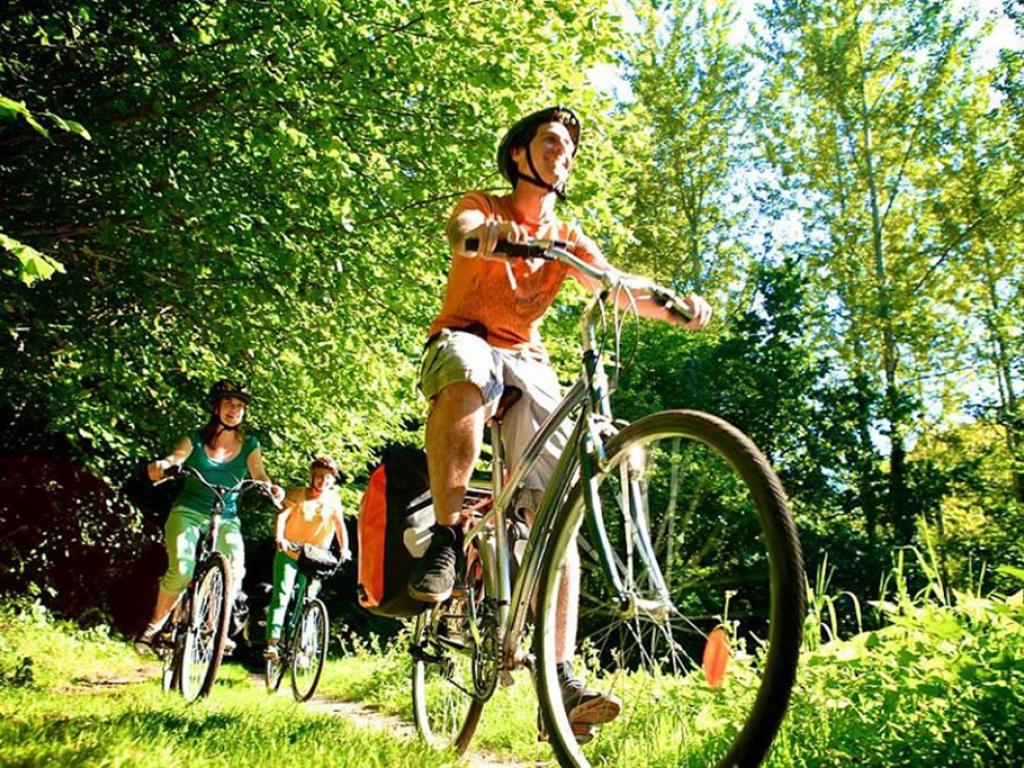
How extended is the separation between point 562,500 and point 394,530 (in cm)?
102


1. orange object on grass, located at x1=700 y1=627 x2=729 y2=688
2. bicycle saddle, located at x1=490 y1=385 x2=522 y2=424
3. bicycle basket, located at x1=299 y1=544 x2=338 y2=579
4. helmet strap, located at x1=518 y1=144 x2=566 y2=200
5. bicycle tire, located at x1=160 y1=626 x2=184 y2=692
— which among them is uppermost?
helmet strap, located at x1=518 y1=144 x2=566 y2=200

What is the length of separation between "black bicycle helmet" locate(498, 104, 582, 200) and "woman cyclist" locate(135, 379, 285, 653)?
329 cm

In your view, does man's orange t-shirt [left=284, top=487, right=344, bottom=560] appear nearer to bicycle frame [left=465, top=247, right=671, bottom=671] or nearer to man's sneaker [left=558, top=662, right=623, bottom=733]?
bicycle frame [left=465, top=247, right=671, bottom=671]

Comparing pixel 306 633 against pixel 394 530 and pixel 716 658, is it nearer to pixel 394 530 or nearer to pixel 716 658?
pixel 394 530

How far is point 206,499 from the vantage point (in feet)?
21.3

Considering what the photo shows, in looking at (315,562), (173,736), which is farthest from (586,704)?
(315,562)

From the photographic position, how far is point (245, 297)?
305 inches

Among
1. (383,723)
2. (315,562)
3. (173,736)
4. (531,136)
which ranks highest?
(531,136)

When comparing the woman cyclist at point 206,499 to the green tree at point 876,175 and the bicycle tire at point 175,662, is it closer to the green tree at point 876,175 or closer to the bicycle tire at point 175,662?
the bicycle tire at point 175,662

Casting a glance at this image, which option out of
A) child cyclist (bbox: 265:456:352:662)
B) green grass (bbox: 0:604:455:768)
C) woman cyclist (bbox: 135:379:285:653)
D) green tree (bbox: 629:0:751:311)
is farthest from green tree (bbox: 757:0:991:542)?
green grass (bbox: 0:604:455:768)

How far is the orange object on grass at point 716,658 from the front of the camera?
8.00 feet

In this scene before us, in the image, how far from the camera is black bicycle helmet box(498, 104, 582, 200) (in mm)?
3449

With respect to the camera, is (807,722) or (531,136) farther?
(531,136)

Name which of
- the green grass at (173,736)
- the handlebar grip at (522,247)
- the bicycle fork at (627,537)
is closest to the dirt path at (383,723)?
the green grass at (173,736)
